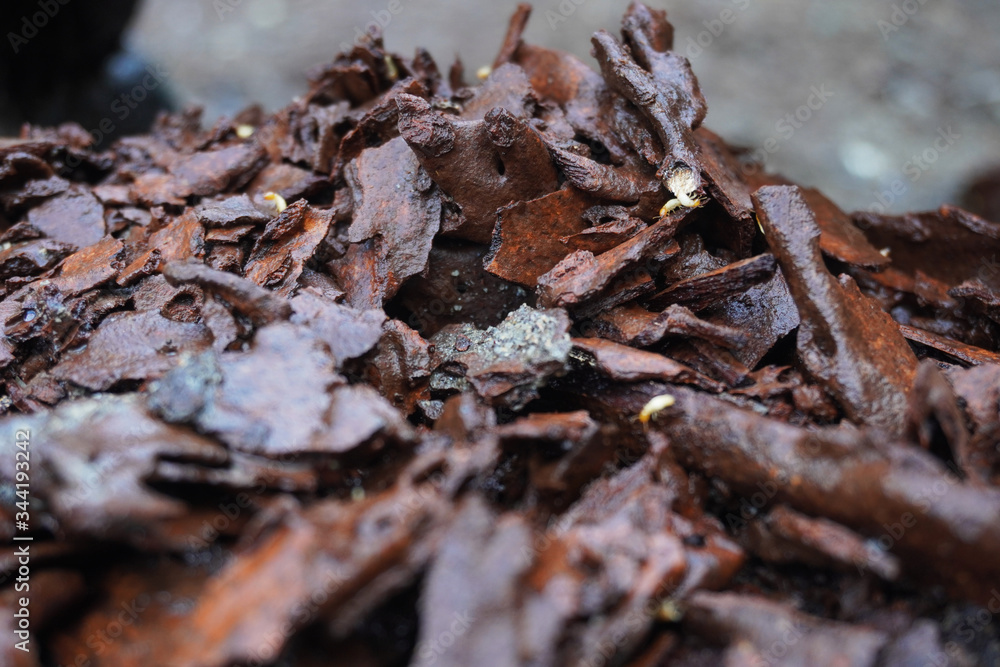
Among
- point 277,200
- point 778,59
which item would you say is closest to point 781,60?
point 778,59

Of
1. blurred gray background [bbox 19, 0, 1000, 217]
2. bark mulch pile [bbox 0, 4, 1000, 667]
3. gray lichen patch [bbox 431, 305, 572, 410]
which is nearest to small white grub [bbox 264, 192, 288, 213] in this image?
bark mulch pile [bbox 0, 4, 1000, 667]

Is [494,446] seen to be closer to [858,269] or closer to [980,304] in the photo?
[858,269]

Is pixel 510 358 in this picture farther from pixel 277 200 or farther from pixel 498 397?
pixel 277 200

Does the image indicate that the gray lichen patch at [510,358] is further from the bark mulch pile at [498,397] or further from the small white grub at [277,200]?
the small white grub at [277,200]

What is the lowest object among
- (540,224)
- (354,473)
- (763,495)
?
(763,495)

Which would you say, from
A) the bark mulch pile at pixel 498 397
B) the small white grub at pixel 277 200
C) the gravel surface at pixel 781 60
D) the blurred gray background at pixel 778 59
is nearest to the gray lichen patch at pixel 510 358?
the bark mulch pile at pixel 498 397

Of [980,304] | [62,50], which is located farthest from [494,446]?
[62,50]

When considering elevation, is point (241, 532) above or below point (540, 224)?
below

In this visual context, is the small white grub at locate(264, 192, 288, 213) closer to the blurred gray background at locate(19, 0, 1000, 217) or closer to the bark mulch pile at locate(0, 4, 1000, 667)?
the bark mulch pile at locate(0, 4, 1000, 667)
